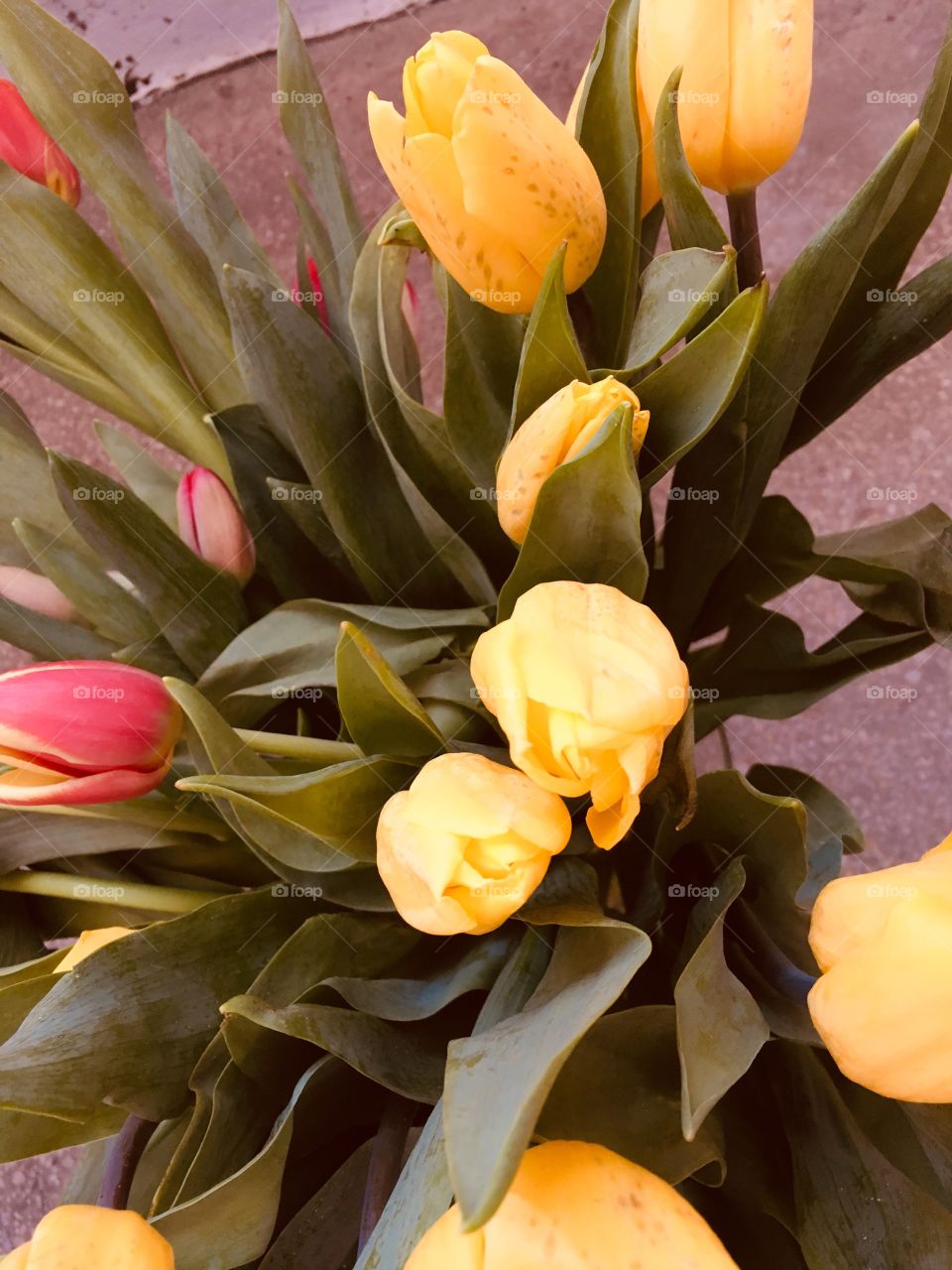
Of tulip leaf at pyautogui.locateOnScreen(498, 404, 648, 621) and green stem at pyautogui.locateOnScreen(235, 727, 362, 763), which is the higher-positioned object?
tulip leaf at pyautogui.locateOnScreen(498, 404, 648, 621)

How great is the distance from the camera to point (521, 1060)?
0.66ft

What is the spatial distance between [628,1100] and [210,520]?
0.19m

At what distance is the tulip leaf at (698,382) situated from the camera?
0.24 metres

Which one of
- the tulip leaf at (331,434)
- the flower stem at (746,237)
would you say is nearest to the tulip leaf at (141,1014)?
the tulip leaf at (331,434)

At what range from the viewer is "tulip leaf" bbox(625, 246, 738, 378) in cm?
25

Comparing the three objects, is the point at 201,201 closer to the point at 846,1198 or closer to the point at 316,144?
the point at 316,144

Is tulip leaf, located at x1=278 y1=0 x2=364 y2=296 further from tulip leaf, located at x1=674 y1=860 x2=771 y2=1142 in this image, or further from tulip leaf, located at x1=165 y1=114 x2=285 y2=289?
tulip leaf, located at x1=674 y1=860 x2=771 y2=1142

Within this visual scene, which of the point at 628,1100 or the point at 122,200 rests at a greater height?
the point at 122,200

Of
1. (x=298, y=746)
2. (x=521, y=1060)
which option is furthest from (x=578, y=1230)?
(x=298, y=746)

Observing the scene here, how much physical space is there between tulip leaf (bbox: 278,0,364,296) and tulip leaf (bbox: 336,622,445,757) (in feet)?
0.54

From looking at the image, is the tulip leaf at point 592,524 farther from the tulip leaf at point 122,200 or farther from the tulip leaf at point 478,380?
the tulip leaf at point 122,200

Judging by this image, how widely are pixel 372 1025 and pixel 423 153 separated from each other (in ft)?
0.62

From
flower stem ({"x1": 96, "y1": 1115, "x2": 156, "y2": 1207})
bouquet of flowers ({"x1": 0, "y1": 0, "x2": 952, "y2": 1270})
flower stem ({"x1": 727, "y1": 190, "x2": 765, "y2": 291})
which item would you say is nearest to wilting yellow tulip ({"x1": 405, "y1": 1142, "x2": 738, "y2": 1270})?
bouquet of flowers ({"x1": 0, "y1": 0, "x2": 952, "y2": 1270})

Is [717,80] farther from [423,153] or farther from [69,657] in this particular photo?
[69,657]
